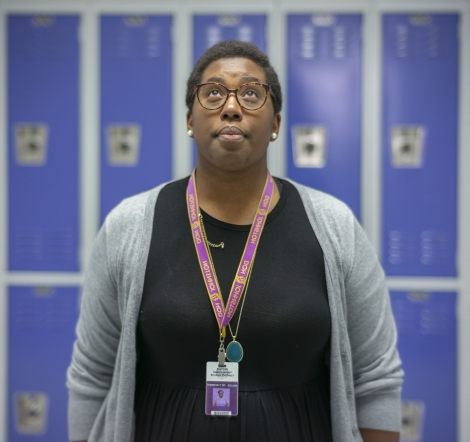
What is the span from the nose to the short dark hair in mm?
127

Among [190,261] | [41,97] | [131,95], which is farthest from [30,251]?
[190,261]

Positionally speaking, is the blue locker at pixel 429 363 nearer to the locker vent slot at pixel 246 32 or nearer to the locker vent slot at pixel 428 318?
the locker vent slot at pixel 428 318

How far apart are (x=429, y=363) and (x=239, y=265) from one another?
146 cm

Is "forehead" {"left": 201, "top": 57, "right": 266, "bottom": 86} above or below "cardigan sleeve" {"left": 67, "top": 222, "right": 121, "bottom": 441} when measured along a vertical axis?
above

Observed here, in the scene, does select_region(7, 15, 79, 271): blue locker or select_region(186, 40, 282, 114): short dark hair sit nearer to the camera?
select_region(186, 40, 282, 114): short dark hair

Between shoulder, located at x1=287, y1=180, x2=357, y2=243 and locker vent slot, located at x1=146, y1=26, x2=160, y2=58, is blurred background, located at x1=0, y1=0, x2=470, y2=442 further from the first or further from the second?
shoulder, located at x1=287, y1=180, x2=357, y2=243

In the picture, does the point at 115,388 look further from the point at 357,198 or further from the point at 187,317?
the point at 357,198

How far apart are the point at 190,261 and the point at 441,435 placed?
1707 mm

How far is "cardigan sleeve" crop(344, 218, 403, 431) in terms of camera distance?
103cm

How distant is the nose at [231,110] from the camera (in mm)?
960

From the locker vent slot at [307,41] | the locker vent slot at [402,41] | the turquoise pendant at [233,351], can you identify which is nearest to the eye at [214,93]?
the turquoise pendant at [233,351]

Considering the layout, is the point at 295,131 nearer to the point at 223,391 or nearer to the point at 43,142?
the point at 43,142

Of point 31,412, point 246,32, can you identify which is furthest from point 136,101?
point 31,412

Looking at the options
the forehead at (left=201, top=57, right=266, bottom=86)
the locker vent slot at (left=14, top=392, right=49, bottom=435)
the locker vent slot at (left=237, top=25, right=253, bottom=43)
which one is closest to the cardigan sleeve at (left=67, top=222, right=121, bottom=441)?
the forehead at (left=201, top=57, right=266, bottom=86)
